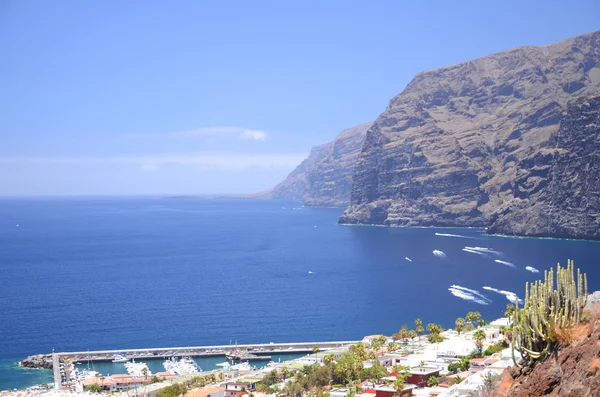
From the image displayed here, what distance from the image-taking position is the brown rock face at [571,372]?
1655 centimetres

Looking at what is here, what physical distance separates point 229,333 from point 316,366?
32.1 metres

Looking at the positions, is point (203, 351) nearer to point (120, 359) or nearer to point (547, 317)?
point (120, 359)

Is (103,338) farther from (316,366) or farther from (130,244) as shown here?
(130,244)

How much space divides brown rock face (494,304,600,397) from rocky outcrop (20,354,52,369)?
67.9 m

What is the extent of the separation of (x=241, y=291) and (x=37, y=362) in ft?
147

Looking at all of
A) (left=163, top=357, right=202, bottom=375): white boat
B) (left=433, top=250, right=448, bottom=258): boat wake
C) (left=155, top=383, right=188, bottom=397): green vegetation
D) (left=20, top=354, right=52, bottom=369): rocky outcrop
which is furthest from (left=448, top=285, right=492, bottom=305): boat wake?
(left=20, top=354, right=52, bottom=369): rocky outcrop

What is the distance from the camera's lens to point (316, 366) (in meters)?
61.3

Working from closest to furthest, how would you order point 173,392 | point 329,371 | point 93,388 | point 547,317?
1. point 547,317
2. point 173,392
3. point 329,371
4. point 93,388

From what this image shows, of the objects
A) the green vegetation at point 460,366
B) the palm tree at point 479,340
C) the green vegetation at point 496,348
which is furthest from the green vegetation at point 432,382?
the palm tree at point 479,340

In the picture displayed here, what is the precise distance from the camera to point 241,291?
11925 cm

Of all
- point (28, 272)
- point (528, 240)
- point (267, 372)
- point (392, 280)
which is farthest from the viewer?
point (528, 240)

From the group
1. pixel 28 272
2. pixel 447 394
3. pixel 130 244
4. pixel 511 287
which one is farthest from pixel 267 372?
pixel 130 244

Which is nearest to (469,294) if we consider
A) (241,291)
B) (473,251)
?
(241,291)

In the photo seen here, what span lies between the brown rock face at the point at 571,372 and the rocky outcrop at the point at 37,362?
67.9 m
